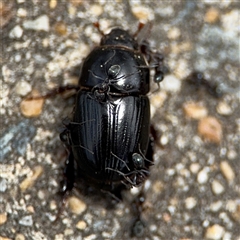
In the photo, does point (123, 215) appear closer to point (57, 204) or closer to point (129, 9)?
point (57, 204)

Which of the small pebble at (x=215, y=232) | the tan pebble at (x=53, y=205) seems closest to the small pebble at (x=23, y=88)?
the tan pebble at (x=53, y=205)

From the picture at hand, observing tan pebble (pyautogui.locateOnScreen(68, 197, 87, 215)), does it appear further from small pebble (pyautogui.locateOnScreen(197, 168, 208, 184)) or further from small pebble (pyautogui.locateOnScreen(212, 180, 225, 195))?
small pebble (pyautogui.locateOnScreen(212, 180, 225, 195))

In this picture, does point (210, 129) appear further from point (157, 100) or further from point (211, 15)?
point (211, 15)

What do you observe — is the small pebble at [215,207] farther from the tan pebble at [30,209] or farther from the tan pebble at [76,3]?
the tan pebble at [76,3]

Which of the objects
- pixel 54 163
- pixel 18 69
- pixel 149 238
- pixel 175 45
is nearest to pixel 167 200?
pixel 149 238

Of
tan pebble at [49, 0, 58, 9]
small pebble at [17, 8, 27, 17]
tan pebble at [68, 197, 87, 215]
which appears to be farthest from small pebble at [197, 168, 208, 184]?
small pebble at [17, 8, 27, 17]

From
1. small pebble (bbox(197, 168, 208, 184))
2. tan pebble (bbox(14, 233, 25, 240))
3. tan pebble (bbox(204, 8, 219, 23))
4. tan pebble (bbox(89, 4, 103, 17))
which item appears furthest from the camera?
tan pebble (bbox(204, 8, 219, 23))
